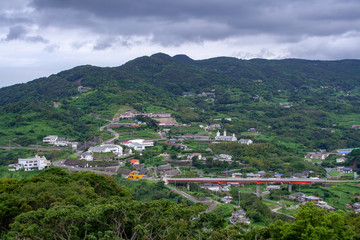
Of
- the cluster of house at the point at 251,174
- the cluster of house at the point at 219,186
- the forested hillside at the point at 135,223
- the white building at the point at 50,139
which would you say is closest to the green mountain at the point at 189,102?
the white building at the point at 50,139

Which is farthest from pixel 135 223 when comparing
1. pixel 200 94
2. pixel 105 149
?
pixel 200 94

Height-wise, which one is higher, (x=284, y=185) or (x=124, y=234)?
(x=124, y=234)

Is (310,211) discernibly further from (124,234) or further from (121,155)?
(121,155)

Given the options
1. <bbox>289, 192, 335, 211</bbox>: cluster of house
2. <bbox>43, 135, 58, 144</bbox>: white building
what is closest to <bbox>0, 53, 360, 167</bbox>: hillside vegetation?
<bbox>43, 135, 58, 144</bbox>: white building

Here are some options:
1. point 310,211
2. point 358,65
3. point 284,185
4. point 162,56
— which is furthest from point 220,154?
point 358,65

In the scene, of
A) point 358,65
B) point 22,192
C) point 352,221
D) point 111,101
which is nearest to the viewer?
point 352,221

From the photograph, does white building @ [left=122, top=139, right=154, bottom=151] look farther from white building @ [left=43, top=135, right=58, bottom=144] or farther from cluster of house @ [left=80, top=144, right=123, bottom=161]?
white building @ [left=43, top=135, right=58, bottom=144]
